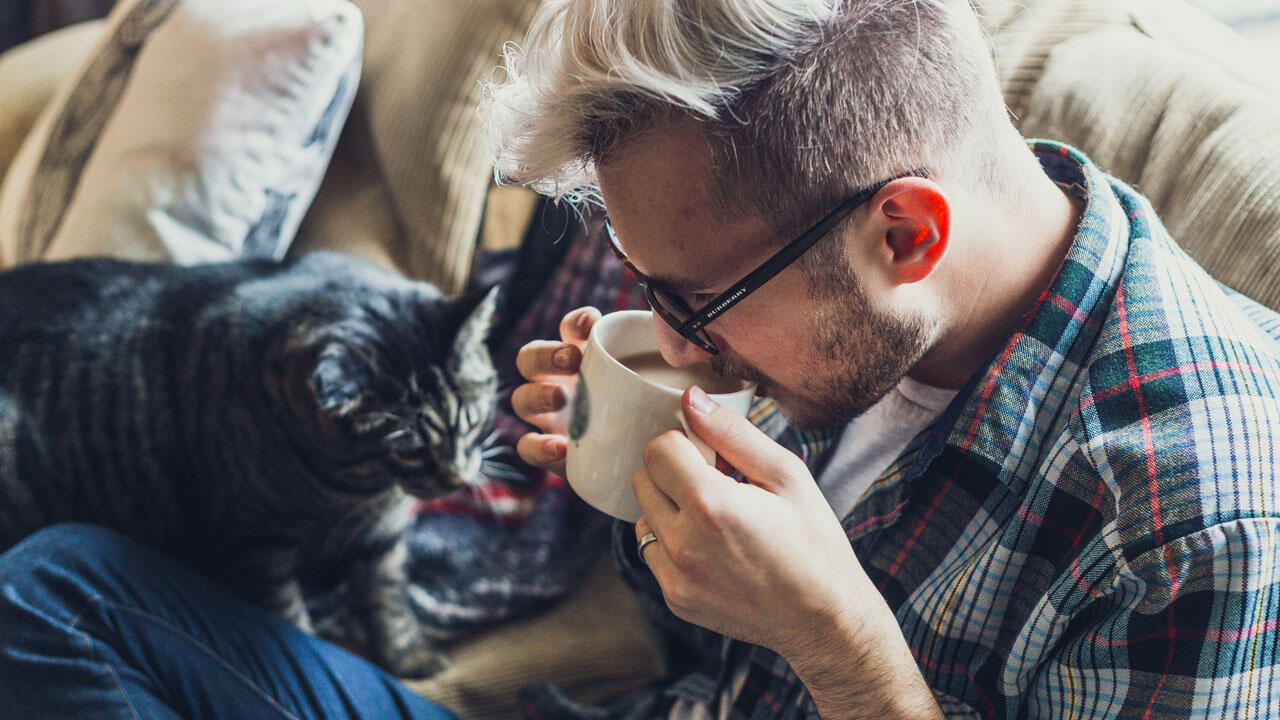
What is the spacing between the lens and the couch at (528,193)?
89 cm

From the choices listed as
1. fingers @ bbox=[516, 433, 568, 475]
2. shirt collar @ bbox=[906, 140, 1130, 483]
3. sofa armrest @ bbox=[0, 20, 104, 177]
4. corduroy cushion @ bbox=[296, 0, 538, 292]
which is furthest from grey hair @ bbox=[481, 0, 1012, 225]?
sofa armrest @ bbox=[0, 20, 104, 177]

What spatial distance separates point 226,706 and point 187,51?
985 mm

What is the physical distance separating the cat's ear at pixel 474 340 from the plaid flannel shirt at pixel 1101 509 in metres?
0.53

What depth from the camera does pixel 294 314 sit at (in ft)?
3.84

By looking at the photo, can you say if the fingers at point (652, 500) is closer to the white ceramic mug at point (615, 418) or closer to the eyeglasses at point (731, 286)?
the white ceramic mug at point (615, 418)

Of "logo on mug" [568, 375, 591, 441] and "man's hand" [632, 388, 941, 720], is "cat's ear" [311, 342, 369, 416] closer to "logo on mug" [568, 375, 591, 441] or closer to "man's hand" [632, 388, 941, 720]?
"logo on mug" [568, 375, 591, 441]

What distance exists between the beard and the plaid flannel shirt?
0.23 feet

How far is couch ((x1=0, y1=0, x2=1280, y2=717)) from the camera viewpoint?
891 millimetres

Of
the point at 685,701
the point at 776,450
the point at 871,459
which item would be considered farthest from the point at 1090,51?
the point at 685,701

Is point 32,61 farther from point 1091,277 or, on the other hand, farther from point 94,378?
point 1091,277

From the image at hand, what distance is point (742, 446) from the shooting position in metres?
0.71

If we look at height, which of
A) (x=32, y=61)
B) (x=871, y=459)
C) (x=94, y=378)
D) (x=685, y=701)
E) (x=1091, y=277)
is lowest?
(x=685, y=701)

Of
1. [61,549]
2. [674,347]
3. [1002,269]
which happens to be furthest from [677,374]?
[61,549]

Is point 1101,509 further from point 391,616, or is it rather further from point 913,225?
point 391,616
